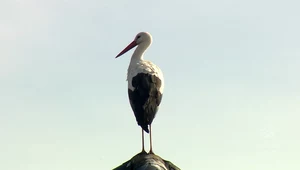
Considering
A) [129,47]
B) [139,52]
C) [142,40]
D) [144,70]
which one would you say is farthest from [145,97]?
[129,47]

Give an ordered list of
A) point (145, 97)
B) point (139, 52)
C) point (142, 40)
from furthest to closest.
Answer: point (142, 40)
point (139, 52)
point (145, 97)

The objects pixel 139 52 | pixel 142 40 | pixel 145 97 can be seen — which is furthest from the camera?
pixel 142 40

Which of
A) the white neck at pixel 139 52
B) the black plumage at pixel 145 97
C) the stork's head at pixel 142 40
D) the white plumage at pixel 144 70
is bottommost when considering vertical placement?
the black plumage at pixel 145 97

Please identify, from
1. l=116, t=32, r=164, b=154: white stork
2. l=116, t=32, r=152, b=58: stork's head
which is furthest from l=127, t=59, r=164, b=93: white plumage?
l=116, t=32, r=152, b=58: stork's head

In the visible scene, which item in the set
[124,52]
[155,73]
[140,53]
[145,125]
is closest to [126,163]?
[145,125]

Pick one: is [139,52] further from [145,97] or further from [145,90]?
[145,97]

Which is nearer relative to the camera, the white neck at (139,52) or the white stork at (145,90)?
the white stork at (145,90)

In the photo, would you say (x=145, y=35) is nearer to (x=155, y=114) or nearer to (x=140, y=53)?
(x=140, y=53)

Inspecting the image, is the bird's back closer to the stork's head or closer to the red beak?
the stork's head

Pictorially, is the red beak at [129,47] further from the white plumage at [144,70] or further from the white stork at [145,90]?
the white stork at [145,90]

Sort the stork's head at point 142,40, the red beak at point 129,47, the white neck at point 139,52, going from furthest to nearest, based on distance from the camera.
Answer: the red beak at point 129,47
the stork's head at point 142,40
the white neck at point 139,52

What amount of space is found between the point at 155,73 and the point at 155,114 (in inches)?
36.2

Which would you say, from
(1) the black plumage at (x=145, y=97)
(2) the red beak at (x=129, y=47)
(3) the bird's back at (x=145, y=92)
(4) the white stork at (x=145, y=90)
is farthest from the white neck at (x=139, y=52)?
(1) the black plumage at (x=145, y=97)

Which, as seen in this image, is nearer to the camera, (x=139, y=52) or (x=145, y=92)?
(x=145, y=92)
